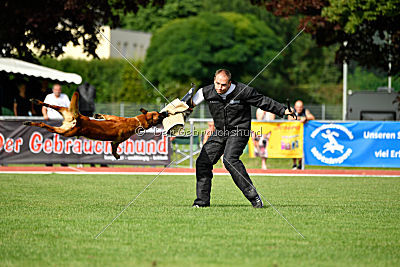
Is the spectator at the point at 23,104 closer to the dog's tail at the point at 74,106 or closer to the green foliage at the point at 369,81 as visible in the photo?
the dog's tail at the point at 74,106

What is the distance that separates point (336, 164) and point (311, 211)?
945 centimetres

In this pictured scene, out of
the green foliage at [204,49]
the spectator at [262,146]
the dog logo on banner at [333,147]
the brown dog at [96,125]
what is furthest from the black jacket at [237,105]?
the green foliage at [204,49]

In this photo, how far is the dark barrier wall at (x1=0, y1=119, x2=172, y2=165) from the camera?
19578mm

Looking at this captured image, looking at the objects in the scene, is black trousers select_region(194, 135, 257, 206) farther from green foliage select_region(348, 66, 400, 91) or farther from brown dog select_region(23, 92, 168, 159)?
green foliage select_region(348, 66, 400, 91)

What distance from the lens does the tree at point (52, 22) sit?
2397 cm

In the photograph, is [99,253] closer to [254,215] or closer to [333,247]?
[333,247]

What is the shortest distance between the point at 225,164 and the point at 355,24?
1267cm

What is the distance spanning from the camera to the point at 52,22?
24.3 metres

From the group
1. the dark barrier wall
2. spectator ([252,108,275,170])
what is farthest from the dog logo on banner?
the dark barrier wall

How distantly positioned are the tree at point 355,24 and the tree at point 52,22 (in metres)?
5.41

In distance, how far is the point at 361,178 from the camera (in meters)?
17.8

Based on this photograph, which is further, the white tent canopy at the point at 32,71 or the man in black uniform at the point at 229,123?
the white tent canopy at the point at 32,71

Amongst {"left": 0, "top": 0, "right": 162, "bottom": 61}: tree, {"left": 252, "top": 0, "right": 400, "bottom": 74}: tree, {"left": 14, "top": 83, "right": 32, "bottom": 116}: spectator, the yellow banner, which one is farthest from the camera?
{"left": 0, "top": 0, "right": 162, "bottom": 61}: tree

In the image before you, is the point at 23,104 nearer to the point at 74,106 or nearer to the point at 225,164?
the point at 225,164
